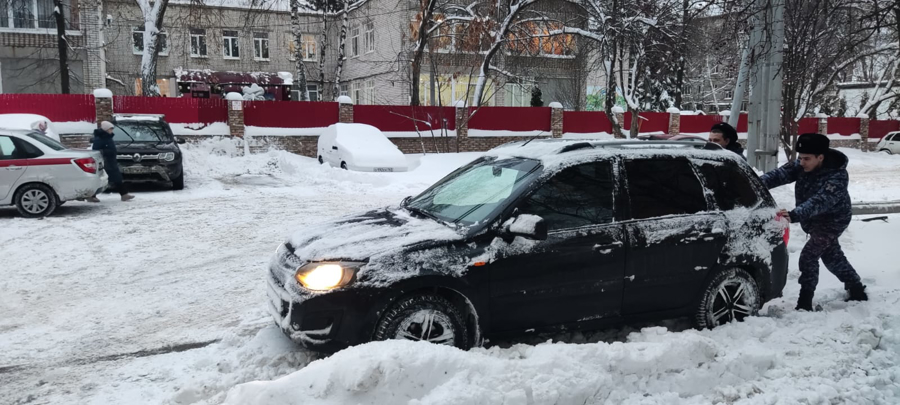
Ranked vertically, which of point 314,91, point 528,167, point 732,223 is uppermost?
point 314,91

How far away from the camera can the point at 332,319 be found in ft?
12.6

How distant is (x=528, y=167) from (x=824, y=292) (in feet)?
11.5

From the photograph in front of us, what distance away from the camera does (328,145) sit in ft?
58.7

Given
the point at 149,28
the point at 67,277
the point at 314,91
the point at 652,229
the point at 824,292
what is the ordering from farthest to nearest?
1. the point at 314,91
2. the point at 149,28
3. the point at 67,277
4. the point at 824,292
5. the point at 652,229

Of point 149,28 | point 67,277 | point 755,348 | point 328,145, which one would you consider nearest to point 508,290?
point 755,348

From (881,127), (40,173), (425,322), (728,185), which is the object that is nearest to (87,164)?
(40,173)

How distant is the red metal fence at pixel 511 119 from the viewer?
25391mm

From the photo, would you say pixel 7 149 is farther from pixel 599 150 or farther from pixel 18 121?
pixel 599 150

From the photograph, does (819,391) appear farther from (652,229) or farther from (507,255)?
(507,255)

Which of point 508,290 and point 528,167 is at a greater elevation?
point 528,167

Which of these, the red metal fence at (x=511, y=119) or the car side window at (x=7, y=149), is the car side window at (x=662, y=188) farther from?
the red metal fence at (x=511, y=119)

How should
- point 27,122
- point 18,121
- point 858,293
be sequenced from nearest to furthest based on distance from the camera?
point 858,293 → point 18,121 → point 27,122

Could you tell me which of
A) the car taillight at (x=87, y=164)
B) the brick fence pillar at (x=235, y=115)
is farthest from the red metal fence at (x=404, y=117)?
the car taillight at (x=87, y=164)

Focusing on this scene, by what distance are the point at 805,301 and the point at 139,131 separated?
43.5ft
